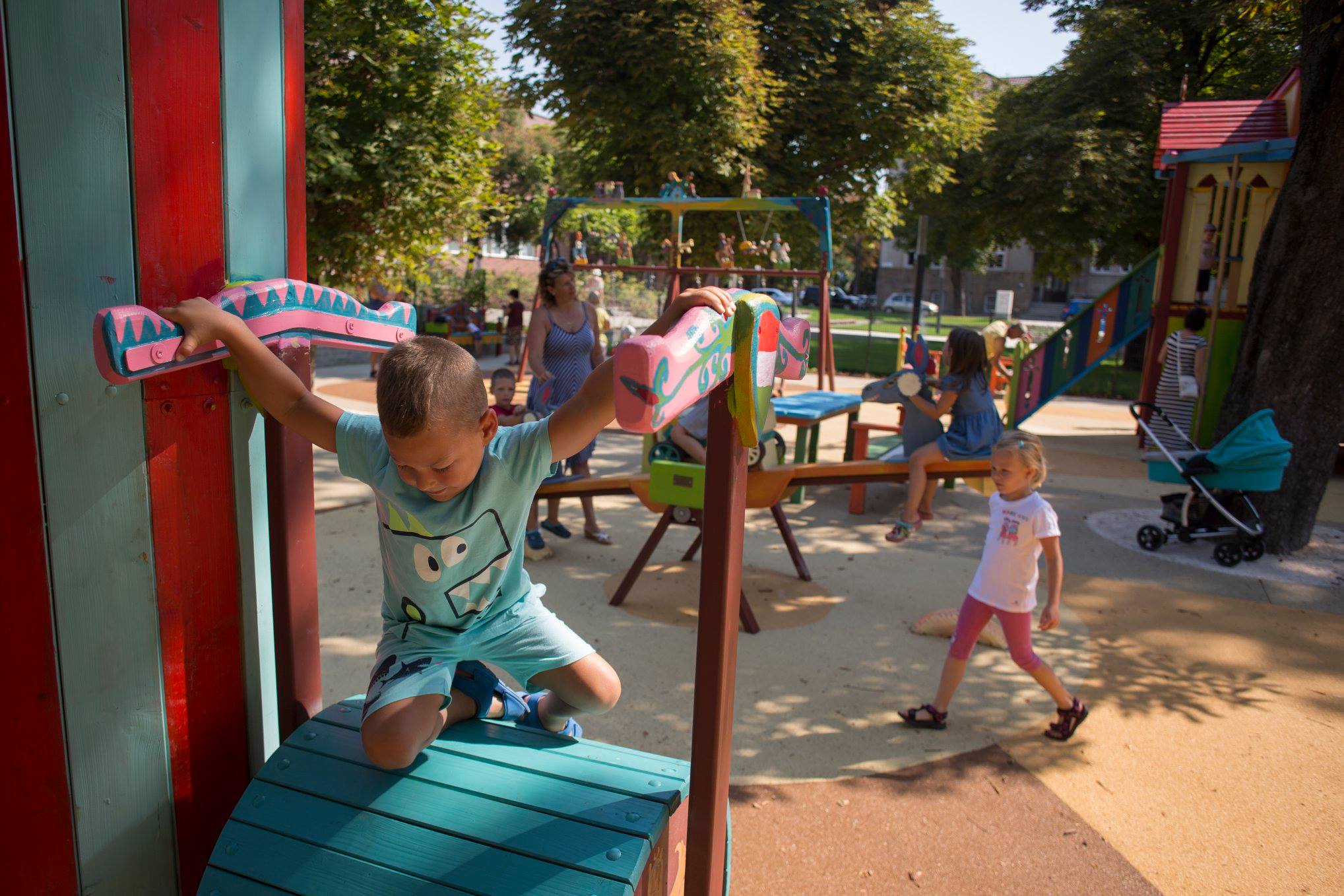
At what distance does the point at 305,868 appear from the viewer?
70.9 inches

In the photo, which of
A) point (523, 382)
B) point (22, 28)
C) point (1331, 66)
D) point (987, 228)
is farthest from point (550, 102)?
point (22, 28)

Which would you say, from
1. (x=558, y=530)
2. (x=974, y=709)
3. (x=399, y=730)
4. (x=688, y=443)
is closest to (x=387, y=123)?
(x=558, y=530)

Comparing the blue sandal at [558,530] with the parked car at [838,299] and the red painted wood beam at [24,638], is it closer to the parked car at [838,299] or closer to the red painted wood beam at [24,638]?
the red painted wood beam at [24,638]

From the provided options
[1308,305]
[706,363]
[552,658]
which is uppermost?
[1308,305]

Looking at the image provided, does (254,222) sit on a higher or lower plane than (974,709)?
higher

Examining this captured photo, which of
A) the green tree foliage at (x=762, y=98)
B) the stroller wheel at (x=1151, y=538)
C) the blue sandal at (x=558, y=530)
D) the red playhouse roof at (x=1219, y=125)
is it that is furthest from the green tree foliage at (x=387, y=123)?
the red playhouse roof at (x=1219, y=125)

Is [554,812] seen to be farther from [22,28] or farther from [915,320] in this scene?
[915,320]

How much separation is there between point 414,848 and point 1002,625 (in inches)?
94.2

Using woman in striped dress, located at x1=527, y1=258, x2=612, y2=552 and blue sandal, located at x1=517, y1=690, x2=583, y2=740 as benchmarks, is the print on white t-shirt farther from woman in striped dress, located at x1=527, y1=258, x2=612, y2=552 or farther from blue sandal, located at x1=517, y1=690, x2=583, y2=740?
woman in striped dress, located at x1=527, y1=258, x2=612, y2=552

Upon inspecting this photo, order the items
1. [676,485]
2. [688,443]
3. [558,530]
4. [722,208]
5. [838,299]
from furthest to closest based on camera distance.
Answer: [838,299] → [722,208] → [558,530] → [688,443] → [676,485]

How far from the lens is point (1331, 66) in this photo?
5785 mm

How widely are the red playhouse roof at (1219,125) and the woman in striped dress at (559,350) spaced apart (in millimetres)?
7273

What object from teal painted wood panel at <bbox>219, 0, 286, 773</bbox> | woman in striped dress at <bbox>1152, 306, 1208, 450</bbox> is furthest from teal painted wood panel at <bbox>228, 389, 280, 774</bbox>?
woman in striped dress at <bbox>1152, 306, 1208, 450</bbox>

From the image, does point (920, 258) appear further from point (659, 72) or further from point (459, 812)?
point (459, 812)
